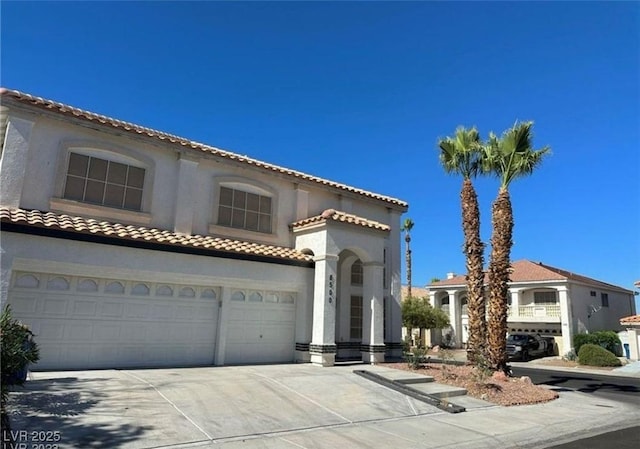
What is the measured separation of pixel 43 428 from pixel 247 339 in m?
8.12

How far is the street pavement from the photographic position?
6.93m

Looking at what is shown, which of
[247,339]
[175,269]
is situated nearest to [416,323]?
[247,339]

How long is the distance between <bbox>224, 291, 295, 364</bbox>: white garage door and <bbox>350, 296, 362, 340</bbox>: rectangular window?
9.61 feet

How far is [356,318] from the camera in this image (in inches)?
689

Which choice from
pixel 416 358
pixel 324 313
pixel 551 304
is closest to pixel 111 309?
pixel 324 313

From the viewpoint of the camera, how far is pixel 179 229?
14.4m

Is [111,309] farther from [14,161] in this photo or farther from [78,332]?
[14,161]

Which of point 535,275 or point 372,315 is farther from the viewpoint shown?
point 535,275

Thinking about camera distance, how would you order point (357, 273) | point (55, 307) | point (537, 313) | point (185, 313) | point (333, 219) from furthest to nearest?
point (537, 313) → point (357, 273) → point (333, 219) → point (185, 313) → point (55, 307)

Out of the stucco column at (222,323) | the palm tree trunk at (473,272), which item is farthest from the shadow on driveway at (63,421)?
the palm tree trunk at (473,272)

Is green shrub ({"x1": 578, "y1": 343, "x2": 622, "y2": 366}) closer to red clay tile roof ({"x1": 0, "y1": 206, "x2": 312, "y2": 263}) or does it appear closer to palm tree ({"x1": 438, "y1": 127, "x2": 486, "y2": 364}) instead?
palm tree ({"x1": 438, "y1": 127, "x2": 486, "y2": 364})

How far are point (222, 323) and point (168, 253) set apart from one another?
287 centimetres

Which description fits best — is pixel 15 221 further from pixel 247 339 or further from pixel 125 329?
pixel 247 339

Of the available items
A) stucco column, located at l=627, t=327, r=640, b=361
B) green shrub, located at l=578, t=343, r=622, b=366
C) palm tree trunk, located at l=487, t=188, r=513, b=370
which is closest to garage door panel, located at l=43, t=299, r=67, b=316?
palm tree trunk, located at l=487, t=188, r=513, b=370
